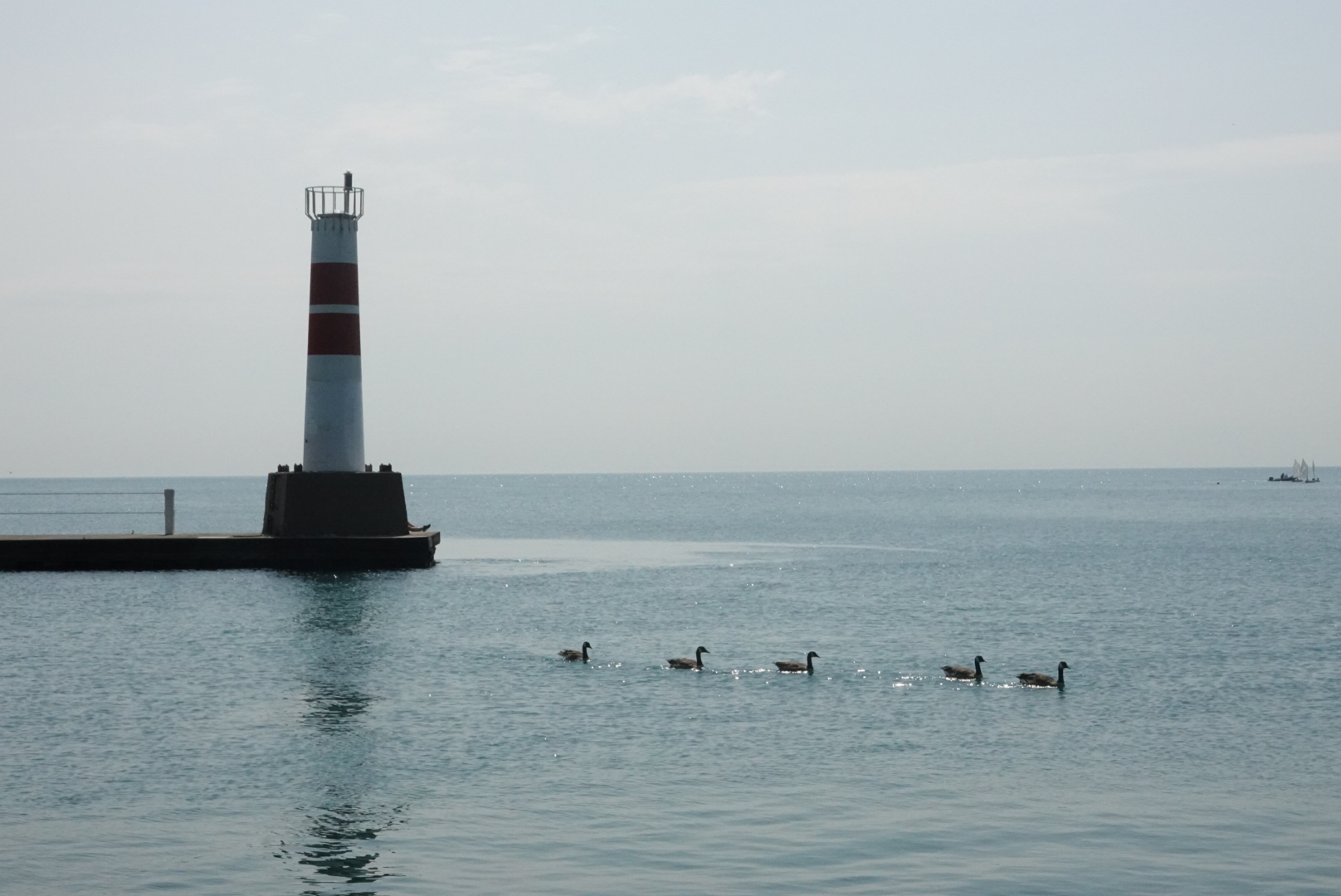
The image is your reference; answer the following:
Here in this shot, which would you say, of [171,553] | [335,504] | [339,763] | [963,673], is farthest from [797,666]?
[171,553]

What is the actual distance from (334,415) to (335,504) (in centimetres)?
331

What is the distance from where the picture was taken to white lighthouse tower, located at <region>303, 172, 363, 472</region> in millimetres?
56188

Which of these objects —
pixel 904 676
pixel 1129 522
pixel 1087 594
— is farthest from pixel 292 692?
pixel 1129 522

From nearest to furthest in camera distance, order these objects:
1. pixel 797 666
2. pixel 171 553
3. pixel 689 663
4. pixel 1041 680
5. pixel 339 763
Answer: pixel 339 763, pixel 1041 680, pixel 797 666, pixel 689 663, pixel 171 553

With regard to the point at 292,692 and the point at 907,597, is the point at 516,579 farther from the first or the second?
the point at 292,692

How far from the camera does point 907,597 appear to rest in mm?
57938

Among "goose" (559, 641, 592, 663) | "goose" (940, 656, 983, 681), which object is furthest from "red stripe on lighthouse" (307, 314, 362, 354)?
"goose" (940, 656, 983, 681)

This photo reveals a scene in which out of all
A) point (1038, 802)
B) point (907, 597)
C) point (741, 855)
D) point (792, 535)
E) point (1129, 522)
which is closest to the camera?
point (741, 855)

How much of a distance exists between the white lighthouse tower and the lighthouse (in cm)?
3

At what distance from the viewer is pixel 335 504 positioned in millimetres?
57156

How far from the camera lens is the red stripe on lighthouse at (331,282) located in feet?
184

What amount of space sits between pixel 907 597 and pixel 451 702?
3065 cm

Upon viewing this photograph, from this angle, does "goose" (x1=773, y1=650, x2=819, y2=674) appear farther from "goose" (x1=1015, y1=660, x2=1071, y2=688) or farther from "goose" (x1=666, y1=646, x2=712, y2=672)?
"goose" (x1=1015, y1=660, x2=1071, y2=688)

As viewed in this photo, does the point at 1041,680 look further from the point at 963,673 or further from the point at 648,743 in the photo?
the point at 648,743
